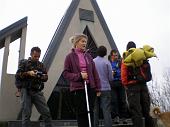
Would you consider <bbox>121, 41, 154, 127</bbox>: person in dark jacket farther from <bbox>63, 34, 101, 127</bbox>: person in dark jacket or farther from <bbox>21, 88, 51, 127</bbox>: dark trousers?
<bbox>21, 88, 51, 127</bbox>: dark trousers

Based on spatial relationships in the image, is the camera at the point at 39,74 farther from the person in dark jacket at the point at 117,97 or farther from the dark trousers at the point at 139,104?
the dark trousers at the point at 139,104

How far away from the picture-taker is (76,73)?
529cm

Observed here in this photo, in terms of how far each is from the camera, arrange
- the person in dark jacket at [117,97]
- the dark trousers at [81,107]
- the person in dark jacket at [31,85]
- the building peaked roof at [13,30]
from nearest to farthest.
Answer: the dark trousers at [81,107], the person in dark jacket at [31,85], the person in dark jacket at [117,97], the building peaked roof at [13,30]

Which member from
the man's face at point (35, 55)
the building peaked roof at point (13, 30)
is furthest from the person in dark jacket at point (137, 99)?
the building peaked roof at point (13, 30)

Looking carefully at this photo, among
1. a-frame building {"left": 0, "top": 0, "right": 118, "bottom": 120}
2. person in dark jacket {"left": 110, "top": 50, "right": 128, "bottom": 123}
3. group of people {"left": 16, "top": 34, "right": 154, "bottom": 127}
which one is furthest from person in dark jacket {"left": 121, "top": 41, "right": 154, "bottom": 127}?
a-frame building {"left": 0, "top": 0, "right": 118, "bottom": 120}

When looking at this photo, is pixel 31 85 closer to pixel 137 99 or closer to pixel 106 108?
pixel 106 108

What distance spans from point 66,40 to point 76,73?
8600 millimetres

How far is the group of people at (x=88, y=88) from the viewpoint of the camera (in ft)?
17.1

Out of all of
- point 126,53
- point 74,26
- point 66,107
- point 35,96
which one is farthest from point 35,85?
point 74,26

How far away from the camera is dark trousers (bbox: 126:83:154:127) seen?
20.9 ft

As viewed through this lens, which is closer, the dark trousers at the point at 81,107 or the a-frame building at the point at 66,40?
the dark trousers at the point at 81,107

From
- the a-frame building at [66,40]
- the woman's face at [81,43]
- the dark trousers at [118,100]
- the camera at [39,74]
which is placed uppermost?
the a-frame building at [66,40]

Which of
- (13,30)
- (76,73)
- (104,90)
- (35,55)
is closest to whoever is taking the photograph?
(76,73)

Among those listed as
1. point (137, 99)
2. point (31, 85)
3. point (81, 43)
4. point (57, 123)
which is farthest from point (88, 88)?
point (57, 123)
